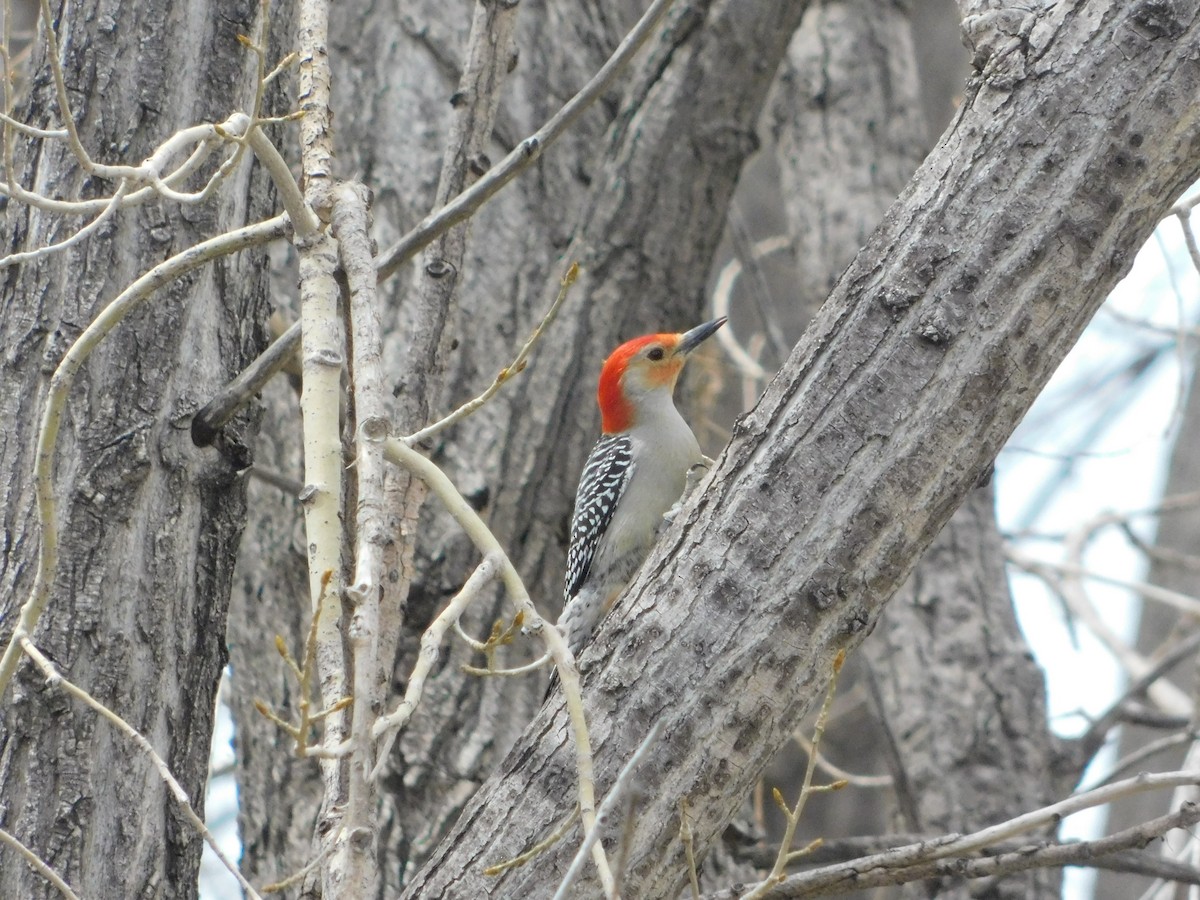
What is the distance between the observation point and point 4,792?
263cm

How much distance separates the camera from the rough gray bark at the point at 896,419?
246cm

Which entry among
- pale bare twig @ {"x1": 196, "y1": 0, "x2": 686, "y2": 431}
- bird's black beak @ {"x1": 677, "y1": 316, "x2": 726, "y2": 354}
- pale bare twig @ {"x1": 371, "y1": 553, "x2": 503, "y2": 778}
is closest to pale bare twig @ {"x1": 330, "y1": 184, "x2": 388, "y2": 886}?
pale bare twig @ {"x1": 371, "y1": 553, "x2": 503, "y2": 778}

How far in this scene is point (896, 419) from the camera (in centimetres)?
247

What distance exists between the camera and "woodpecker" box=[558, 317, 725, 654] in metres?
4.91

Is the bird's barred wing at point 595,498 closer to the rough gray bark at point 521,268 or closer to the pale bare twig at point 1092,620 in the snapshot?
the rough gray bark at point 521,268

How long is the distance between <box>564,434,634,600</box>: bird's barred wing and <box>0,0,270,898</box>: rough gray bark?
75.5 inches

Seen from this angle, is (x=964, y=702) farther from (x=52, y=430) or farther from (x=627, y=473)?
(x=52, y=430)

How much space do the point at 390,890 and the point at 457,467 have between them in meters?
1.42

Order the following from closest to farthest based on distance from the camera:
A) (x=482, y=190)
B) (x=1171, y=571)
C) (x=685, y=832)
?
(x=685, y=832) → (x=482, y=190) → (x=1171, y=571)

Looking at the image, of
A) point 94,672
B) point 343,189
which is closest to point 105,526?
point 94,672

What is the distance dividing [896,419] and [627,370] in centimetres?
258

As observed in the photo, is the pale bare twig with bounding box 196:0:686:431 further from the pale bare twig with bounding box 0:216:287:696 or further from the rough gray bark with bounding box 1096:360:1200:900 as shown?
the rough gray bark with bounding box 1096:360:1200:900

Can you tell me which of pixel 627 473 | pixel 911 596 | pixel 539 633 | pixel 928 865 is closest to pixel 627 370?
pixel 627 473

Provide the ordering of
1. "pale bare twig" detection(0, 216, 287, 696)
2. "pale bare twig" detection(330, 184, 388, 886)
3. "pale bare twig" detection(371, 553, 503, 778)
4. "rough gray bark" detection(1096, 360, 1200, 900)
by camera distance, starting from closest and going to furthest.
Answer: "pale bare twig" detection(330, 184, 388, 886) < "pale bare twig" detection(371, 553, 503, 778) < "pale bare twig" detection(0, 216, 287, 696) < "rough gray bark" detection(1096, 360, 1200, 900)
